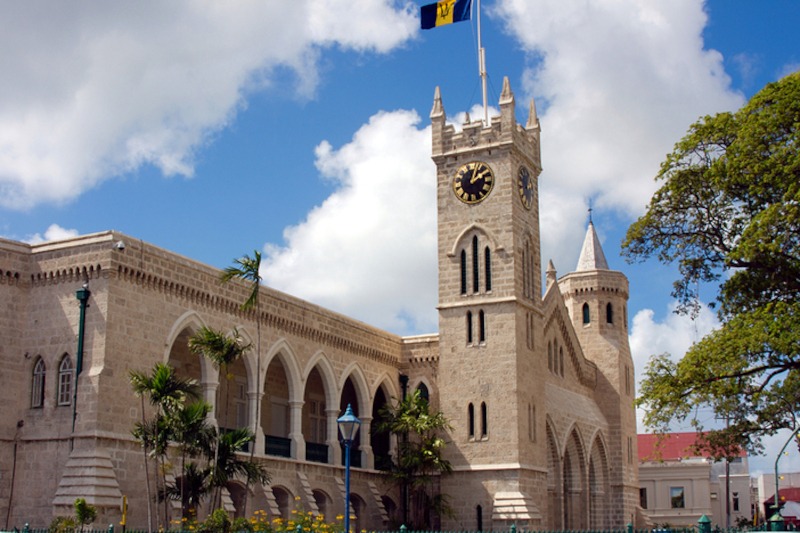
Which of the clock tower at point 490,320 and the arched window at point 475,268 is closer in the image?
the clock tower at point 490,320

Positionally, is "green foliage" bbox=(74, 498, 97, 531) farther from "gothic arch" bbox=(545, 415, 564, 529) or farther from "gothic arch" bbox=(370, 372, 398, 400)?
"gothic arch" bbox=(545, 415, 564, 529)

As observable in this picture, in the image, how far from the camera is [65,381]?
95.8 feet

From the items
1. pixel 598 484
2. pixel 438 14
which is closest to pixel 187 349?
pixel 438 14

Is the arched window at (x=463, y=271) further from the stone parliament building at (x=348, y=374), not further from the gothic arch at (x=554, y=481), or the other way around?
the gothic arch at (x=554, y=481)

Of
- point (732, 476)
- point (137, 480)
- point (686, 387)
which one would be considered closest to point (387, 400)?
point (137, 480)

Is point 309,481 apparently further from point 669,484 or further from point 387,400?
point 669,484

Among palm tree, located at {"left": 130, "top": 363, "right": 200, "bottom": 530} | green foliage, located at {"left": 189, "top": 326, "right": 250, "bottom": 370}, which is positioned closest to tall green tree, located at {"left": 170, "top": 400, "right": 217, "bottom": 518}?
palm tree, located at {"left": 130, "top": 363, "right": 200, "bottom": 530}

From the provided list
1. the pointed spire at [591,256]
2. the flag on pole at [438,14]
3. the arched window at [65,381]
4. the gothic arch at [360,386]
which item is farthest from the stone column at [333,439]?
the pointed spire at [591,256]

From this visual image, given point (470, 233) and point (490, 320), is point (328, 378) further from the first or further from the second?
point (470, 233)

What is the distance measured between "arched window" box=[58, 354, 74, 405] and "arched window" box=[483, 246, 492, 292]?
17.2 m

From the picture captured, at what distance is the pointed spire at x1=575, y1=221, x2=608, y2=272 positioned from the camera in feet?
183

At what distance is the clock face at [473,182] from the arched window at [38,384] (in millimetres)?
18199

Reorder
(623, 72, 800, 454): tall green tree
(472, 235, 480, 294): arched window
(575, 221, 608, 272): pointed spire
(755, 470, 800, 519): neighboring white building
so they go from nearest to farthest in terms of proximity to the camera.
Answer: (623, 72, 800, 454): tall green tree → (472, 235, 480, 294): arched window → (575, 221, 608, 272): pointed spire → (755, 470, 800, 519): neighboring white building

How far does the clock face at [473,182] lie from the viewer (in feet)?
136
